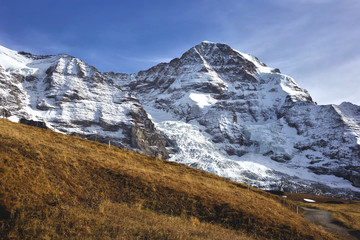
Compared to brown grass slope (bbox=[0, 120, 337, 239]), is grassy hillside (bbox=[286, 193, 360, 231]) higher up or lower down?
lower down

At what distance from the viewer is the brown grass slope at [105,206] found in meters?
9.58

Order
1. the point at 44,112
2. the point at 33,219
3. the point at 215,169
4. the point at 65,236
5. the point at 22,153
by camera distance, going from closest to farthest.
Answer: the point at 65,236, the point at 33,219, the point at 22,153, the point at 215,169, the point at 44,112

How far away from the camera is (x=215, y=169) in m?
174

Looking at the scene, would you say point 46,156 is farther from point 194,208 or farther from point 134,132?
point 134,132

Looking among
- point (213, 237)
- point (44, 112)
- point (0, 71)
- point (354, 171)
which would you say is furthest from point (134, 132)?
point (213, 237)

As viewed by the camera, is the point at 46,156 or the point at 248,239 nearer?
the point at 248,239

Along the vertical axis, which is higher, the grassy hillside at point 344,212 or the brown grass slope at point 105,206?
the brown grass slope at point 105,206

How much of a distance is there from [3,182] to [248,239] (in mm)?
12087

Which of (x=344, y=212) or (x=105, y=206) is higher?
(x=105, y=206)

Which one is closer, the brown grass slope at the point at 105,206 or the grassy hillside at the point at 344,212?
the brown grass slope at the point at 105,206

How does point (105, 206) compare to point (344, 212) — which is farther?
point (344, 212)

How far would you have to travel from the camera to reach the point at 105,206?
1235 centimetres

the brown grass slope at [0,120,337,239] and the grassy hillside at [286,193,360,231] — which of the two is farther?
the grassy hillside at [286,193,360,231]

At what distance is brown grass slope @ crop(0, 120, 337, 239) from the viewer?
958 centimetres
